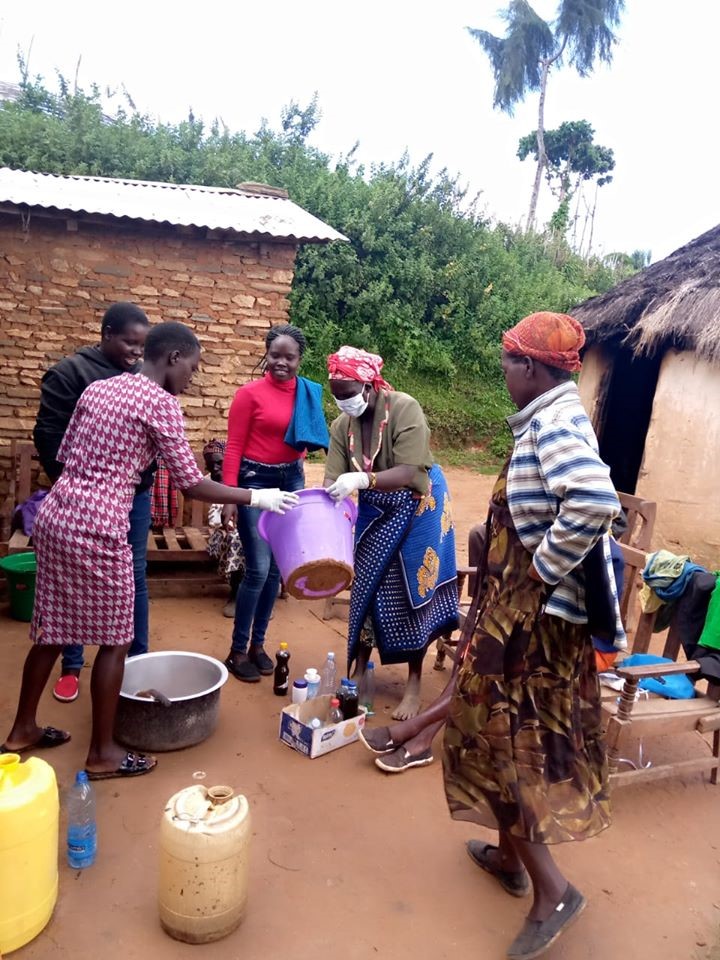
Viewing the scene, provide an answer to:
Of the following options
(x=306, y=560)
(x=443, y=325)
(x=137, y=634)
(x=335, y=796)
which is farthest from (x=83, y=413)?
(x=443, y=325)

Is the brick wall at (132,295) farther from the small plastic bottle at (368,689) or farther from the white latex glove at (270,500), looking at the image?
the white latex glove at (270,500)

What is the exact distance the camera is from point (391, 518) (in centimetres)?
348

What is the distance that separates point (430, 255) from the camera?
560 inches

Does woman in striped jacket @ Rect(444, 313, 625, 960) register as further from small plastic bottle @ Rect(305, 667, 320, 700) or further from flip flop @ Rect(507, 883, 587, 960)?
small plastic bottle @ Rect(305, 667, 320, 700)

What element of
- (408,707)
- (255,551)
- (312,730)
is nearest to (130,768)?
(312,730)

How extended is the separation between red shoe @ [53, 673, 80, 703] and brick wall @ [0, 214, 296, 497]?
2.63 metres

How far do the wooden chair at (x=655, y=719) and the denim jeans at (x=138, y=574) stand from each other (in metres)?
2.17

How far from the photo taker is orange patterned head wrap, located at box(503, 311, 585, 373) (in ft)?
6.85

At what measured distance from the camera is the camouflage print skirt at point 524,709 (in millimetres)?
2119

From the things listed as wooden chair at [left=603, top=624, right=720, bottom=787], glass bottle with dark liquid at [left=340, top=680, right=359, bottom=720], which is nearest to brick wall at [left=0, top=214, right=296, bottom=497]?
glass bottle with dark liquid at [left=340, top=680, right=359, bottom=720]

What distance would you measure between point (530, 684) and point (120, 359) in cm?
226

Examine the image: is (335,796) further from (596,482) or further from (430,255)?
(430,255)

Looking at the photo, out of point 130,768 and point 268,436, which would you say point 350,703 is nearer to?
point 130,768

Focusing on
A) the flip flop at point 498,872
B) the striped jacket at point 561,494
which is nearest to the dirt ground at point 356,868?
the flip flop at point 498,872
